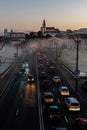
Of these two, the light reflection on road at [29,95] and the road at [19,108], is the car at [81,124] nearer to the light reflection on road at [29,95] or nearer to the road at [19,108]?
the road at [19,108]

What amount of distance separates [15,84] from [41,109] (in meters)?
20.3

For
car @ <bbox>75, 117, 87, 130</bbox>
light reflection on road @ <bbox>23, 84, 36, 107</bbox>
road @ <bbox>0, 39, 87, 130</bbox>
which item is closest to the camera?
car @ <bbox>75, 117, 87, 130</bbox>

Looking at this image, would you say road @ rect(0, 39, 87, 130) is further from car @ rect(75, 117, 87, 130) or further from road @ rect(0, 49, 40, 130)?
car @ rect(75, 117, 87, 130)

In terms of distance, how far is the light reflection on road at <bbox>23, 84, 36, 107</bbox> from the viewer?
136ft

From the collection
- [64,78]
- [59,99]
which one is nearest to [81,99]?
[59,99]

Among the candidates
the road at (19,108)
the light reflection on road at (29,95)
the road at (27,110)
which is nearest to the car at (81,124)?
the road at (27,110)

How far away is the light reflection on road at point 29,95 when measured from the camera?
41344 mm

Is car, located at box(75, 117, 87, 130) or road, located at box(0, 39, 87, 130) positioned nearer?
car, located at box(75, 117, 87, 130)

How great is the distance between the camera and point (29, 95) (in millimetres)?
47031

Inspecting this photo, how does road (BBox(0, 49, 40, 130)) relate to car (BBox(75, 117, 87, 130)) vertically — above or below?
below

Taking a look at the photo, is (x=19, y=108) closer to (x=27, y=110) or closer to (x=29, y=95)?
(x=27, y=110)

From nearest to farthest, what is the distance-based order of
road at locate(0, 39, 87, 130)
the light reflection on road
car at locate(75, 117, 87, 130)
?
car at locate(75, 117, 87, 130), road at locate(0, 39, 87, 130), the light reflection on road

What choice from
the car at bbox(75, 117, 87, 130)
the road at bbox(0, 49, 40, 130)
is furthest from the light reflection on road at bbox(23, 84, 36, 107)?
the car at bbox(75, 117, 87, 130)

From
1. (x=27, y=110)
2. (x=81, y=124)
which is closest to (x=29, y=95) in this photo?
(x=27, y=110)
